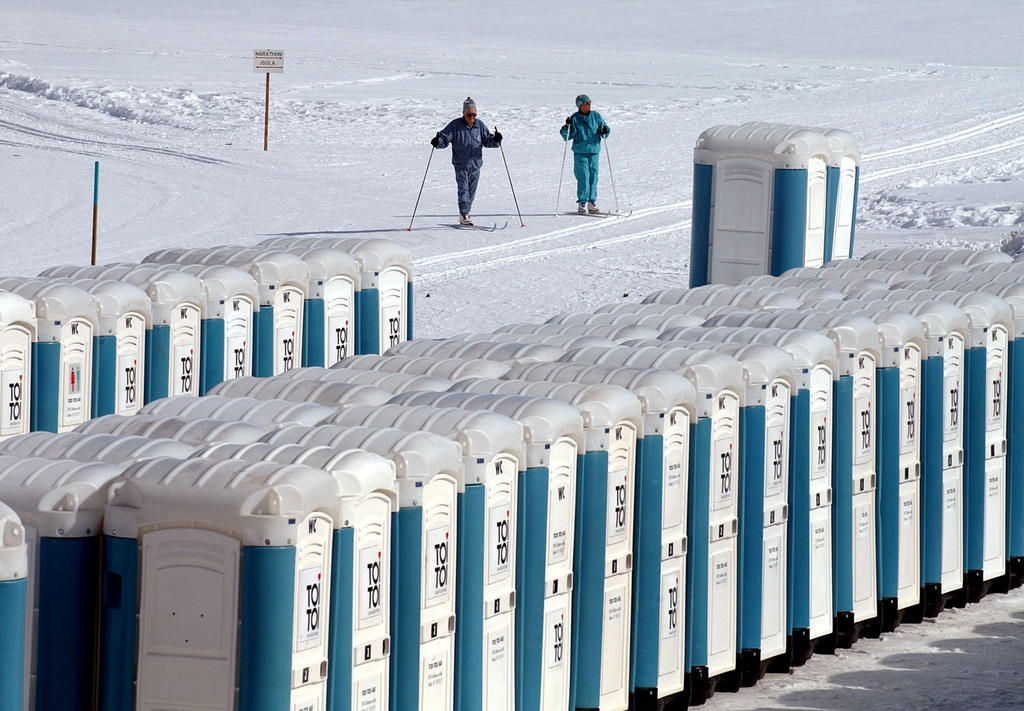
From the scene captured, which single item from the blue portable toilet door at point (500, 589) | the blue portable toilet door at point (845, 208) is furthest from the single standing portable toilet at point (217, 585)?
the blue portable toilet door at point (845, 208)

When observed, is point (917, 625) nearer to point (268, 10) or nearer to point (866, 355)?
point (866, 355)

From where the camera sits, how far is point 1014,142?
1062 inches

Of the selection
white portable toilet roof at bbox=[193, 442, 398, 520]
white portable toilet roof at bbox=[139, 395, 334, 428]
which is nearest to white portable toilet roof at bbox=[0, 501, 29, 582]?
white portable toilet roof at bbox=[193, 442, 398, 520]

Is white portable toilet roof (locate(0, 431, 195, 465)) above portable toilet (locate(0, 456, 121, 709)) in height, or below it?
above

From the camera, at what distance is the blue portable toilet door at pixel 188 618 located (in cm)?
689

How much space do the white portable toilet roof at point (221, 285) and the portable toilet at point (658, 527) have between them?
122 inches

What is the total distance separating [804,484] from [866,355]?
83cm

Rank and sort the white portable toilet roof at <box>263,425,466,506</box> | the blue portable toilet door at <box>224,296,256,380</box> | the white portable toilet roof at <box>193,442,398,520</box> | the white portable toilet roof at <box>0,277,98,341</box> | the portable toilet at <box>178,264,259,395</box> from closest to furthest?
1. the white portable toilet roof at <box>193,442,398,520</box>
2. the white portable toilet roof at <box>263,425,466,506</box>
3. the white portable toilet roof at <box>0,277,98,341</box>
4. the portable toilet at <box>178,264,259,395</box>
5. the blue portable toilet door at <box>224,296,256,380</box>

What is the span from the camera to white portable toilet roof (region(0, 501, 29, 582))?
6.04 m

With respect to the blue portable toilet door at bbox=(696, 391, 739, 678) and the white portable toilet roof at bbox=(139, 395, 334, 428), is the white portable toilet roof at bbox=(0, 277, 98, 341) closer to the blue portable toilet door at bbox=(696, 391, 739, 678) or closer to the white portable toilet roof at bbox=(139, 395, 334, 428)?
the white portable toilet roof at bbox=(139, 395, 334, 428)

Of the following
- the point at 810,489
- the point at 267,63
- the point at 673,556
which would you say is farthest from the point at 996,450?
the point at 267,63

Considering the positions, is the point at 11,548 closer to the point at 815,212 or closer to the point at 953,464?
the point at 953,464

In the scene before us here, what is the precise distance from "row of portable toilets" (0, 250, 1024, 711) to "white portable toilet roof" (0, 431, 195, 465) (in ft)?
0.04

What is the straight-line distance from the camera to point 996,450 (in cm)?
A: 1170
